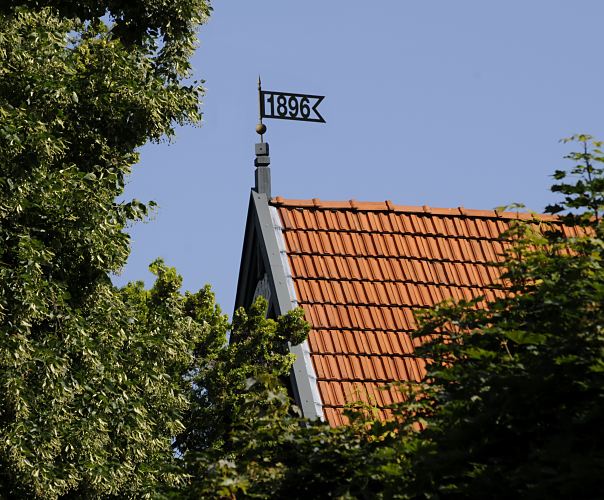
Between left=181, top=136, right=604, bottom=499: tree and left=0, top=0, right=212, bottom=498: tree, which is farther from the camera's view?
left=0, top=0, right=212, bottom=498: tree

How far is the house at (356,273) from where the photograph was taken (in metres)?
16.0

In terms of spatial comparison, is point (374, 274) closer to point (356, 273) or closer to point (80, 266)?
point (356, 273)

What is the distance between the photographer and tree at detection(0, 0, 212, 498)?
14.0 m

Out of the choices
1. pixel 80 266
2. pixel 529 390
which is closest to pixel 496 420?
pixel 529 390

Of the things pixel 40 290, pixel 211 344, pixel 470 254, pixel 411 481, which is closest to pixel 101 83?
pixel 40 290

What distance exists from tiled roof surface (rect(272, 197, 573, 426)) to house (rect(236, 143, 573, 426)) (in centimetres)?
1

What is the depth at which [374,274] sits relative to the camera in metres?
17.2

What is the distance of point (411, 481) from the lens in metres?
8.04

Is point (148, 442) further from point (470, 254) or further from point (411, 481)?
point (411, 481)

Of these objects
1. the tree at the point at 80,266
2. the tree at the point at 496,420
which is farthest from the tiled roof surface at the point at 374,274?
the tree at the point at 496,420

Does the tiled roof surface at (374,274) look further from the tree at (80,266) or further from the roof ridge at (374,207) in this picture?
the tree at (80,266)

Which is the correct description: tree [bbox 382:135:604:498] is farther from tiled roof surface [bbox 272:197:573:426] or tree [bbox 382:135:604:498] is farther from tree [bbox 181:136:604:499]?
tiled roof surface [bbox 272:197:573:426]

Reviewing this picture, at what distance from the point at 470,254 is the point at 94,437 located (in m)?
5.88

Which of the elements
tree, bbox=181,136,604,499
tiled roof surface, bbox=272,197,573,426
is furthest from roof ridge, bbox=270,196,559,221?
tree, bbox=181,136,604,499
